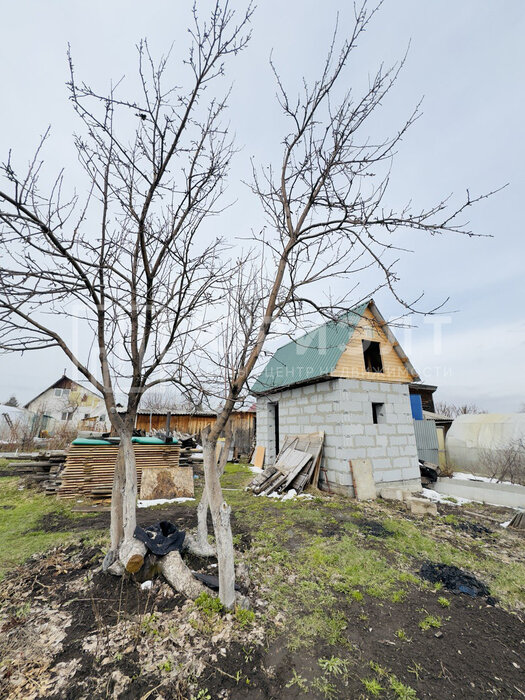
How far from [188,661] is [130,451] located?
7.31ft

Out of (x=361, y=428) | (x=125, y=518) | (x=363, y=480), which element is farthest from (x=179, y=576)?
(x=361, y=428)

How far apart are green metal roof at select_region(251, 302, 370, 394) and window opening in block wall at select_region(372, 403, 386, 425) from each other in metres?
2.40

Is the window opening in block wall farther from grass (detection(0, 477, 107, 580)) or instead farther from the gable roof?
grass (detection(0, 477, 107, 580))

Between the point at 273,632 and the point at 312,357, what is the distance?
8.67 m

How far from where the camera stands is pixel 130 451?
3.89m

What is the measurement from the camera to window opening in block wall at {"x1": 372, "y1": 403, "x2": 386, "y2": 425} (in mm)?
10062

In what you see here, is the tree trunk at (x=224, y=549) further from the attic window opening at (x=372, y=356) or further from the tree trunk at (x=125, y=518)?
the attic window opening at (x=372, y=356)

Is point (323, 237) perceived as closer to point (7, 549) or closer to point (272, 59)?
point (272, 59)

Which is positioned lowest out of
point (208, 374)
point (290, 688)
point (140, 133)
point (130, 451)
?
point (290, 688)

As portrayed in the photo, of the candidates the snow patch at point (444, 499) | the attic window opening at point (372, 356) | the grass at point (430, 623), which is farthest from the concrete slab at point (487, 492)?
the grass at point (430, 623)

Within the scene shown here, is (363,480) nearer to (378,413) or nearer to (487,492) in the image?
(378,413)

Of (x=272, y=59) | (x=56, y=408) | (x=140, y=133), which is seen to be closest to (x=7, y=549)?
(x=140, y=133)

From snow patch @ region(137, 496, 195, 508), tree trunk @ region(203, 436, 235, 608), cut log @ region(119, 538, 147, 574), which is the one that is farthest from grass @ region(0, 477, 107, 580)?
tree trunk @ region(203, 436, 235, 608)

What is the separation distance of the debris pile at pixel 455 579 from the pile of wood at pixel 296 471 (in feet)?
16.1
